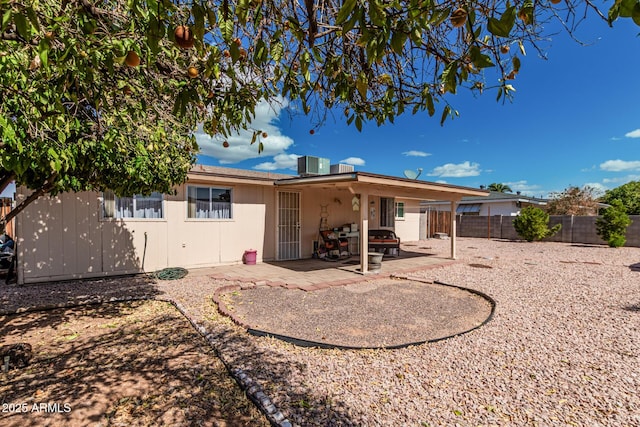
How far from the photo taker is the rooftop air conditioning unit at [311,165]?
10.1 m

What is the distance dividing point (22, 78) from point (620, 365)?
18.9 feet

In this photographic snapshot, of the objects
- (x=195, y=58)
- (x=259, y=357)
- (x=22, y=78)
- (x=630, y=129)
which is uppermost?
(x=630, y=129)


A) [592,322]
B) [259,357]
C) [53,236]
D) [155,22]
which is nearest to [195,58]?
[155,22]

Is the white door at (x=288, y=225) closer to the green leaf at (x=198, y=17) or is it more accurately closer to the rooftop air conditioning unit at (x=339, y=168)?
the rooftop air conditioning unit at (x=339, y=168)

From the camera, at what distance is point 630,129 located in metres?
11.6

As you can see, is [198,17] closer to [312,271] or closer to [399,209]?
[312,271]

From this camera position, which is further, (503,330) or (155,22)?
(503,330)

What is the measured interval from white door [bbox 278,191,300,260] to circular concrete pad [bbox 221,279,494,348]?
11.4 ft

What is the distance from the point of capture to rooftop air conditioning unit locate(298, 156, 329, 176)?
1009 cm

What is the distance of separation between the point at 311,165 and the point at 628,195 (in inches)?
1441

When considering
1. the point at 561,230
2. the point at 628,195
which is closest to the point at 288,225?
the point at 561,230

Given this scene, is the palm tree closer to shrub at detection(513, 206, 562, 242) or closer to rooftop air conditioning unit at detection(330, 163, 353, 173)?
shrub at detection(513, 206, 562, 242)

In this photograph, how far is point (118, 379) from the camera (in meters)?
2.78

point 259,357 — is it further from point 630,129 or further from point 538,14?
point 630,129
